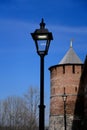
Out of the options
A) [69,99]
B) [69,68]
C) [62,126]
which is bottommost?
[62,126]

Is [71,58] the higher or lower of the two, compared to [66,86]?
higher

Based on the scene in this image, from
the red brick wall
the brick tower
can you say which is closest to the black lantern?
the brick tower

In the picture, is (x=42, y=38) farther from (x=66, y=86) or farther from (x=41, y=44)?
(x=66, y=86)

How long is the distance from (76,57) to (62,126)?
24.9 ft

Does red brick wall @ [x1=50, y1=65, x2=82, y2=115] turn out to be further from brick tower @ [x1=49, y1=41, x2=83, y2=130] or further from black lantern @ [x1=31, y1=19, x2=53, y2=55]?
black lantern @ [x1=31, y1=19, x2=53, y2=55]

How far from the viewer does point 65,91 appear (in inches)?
1599

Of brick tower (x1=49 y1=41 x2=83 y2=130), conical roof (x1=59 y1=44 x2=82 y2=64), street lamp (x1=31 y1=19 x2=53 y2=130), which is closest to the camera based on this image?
street lamp (x1=31 y1=19 x2=53 y2=130)

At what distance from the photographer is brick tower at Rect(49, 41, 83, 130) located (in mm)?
40531

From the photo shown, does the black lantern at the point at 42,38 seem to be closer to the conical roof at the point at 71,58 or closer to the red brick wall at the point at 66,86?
the red brick wall at the point at 66,86

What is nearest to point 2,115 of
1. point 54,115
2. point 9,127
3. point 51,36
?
point 9,127

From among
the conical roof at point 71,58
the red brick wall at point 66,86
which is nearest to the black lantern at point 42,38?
the red brick wall at point 66,86

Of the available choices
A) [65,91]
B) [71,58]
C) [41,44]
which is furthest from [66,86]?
[41,44]

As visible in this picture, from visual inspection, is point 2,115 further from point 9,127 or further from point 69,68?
Result: point 69,68

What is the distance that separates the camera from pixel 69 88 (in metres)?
40.7
